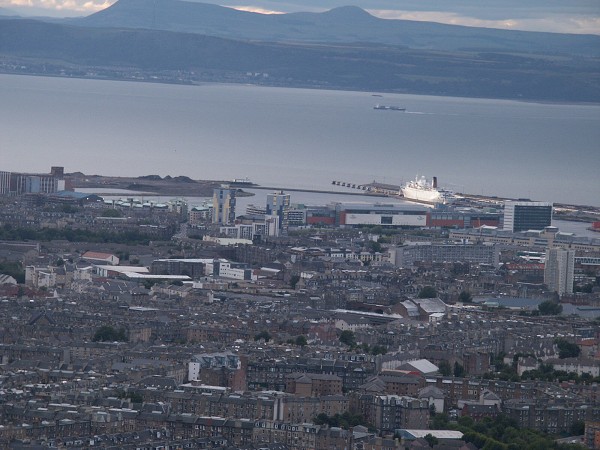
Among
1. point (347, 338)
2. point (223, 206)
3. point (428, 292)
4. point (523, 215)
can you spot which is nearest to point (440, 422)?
point (347, 338)

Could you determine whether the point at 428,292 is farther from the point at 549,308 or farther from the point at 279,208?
the point at 279,208

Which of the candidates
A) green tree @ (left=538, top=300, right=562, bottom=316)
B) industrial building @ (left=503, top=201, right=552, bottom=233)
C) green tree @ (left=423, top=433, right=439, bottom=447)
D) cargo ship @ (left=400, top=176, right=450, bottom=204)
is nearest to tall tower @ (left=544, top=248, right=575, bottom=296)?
green tree @ (left=538, top=300, right=562, bottom=316)

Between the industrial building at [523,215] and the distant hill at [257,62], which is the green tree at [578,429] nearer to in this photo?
the industrial building at [523,215]

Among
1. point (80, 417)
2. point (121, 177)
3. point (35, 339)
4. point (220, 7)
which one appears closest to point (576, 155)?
point (121, 177)

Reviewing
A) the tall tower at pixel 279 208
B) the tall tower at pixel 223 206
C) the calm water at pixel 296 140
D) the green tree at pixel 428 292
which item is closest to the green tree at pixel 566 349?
the green tree at pixel 428 292

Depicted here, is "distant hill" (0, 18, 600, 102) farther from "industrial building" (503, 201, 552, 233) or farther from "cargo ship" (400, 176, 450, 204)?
"industrial building" (503, 201, 552, 233)

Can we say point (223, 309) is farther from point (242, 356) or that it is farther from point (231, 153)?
point (231, 153)

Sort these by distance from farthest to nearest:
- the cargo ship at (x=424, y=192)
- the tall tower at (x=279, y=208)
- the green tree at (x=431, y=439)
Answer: the cargo ship at (x=424, y=192), the tall tower at (x=279, y=208), the green tree at (x=431, y=439)
